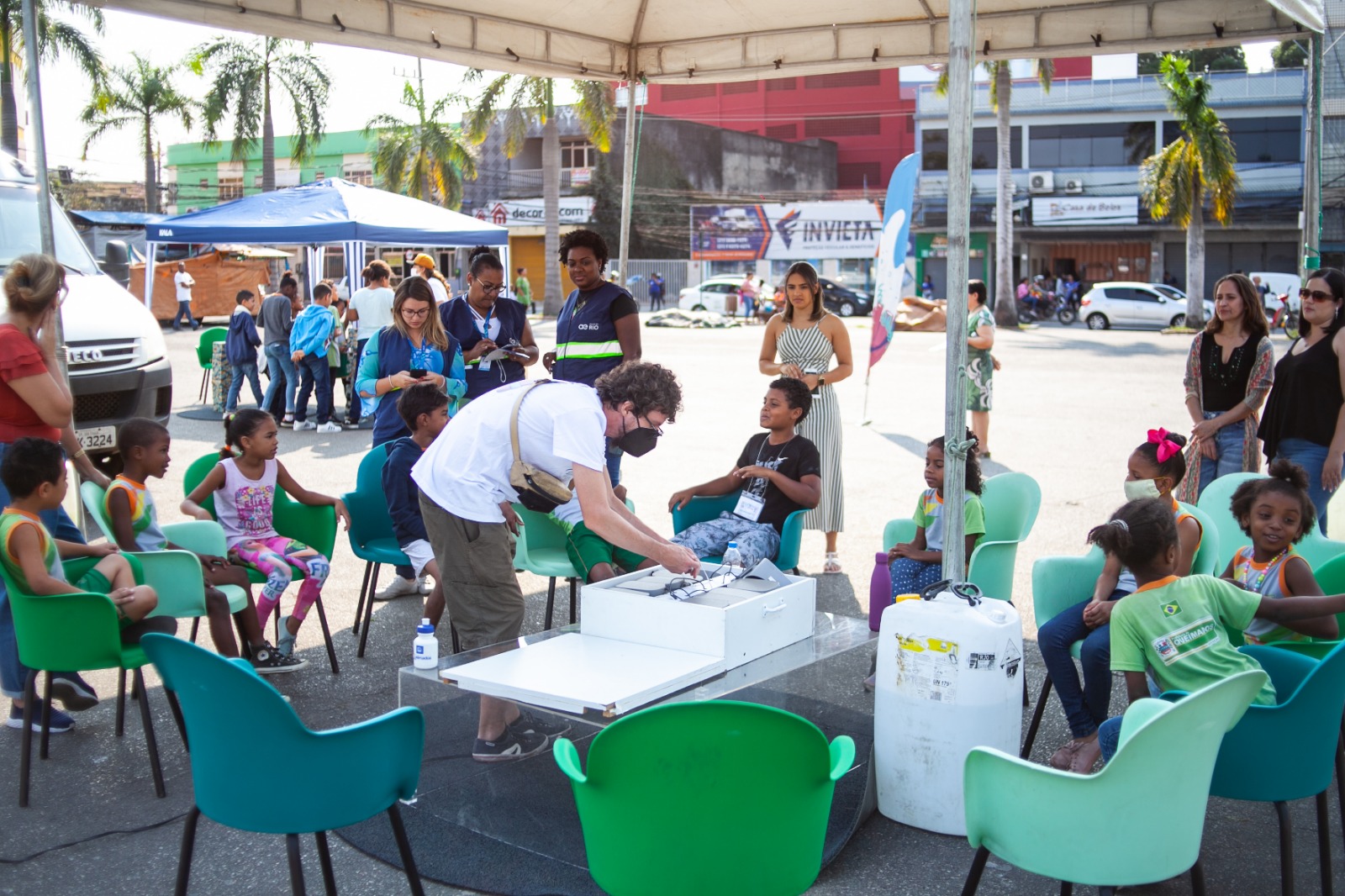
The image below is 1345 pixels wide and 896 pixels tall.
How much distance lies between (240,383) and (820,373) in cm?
873

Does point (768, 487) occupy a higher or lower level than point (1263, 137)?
lower

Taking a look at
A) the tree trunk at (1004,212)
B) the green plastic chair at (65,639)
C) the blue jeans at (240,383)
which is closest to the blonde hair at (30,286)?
the green plastic chair at (65,639)

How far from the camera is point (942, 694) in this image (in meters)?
3.47

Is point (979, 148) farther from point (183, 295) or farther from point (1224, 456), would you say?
point (1224, 456)

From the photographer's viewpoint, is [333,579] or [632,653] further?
[333,579]

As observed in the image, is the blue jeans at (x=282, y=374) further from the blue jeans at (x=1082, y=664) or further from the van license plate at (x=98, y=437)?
the blue jeans at (x=1082, y=664)

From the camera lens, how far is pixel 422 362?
6555 millimetres

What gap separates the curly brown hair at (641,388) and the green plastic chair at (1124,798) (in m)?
1.58

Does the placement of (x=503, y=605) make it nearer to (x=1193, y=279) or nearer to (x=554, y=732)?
(x=554, y=732)

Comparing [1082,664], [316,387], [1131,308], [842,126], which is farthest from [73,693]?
[842,126]

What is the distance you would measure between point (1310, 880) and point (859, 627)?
158cm

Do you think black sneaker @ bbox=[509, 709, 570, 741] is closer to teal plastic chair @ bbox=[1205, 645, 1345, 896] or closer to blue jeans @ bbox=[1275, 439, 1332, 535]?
teal plastic chair @ bbox=[1205, 645, 1345, 896]

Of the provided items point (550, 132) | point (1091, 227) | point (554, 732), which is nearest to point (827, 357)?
point (554, 732)

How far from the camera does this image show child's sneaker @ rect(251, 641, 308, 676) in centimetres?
505
